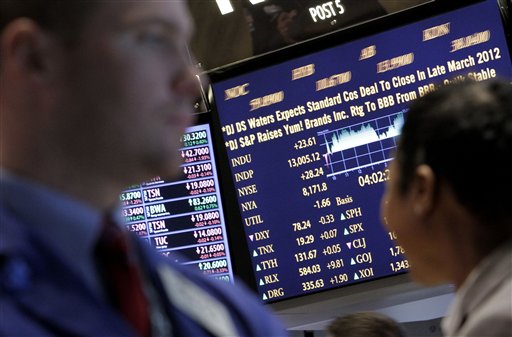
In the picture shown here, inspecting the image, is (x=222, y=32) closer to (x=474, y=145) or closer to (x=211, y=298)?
(x=474, y=145)

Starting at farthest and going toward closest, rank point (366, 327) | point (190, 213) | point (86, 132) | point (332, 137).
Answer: point (190, 213) → point (332, 137) → point (366, 327) → point (86, 132)

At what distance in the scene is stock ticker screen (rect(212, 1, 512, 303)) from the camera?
2.80 meters

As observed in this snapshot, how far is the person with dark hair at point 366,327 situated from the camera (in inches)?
100

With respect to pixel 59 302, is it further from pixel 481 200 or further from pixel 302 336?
pixel 302 336

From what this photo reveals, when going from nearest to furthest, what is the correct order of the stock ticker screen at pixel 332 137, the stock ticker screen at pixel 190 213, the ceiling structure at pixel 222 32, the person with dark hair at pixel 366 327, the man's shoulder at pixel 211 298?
the man's shoulder at pixel 211 298, the person with dark hair at pixel 366 327, the stock ticker screen at pixel 332 137, the stock ticker screen at pixel 190 213, the ceiling structure at pixel 222 32

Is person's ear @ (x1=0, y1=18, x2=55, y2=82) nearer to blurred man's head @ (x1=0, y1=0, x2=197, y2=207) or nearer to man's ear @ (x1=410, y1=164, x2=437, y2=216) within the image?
blurred man's head @ (x1=0, y1=0, x2=197, y2=207)

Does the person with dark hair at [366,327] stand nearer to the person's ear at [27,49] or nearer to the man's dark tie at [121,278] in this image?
the man's dark tie at [121,278]

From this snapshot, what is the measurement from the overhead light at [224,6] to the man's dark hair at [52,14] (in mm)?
2662

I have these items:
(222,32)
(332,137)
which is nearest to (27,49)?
(332,137)

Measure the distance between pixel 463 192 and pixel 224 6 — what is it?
7.30ft

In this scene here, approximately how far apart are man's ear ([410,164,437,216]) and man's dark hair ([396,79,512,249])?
14 mm

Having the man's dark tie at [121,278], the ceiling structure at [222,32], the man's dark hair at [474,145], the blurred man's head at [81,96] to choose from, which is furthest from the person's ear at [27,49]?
the ceiling structure at [222,32]

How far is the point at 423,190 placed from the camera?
1.42 metres

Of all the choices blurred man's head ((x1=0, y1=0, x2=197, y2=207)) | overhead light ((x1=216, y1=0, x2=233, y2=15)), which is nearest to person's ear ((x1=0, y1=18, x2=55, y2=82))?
blurred man's head ((x1=0, y1=0, x2=197, y2=207))
